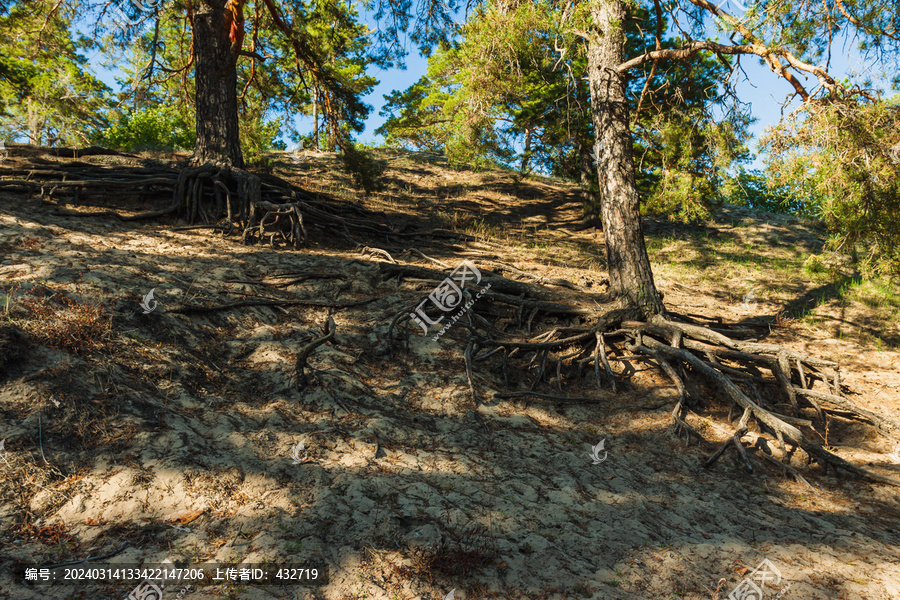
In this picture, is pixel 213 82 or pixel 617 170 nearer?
pixel 617 170

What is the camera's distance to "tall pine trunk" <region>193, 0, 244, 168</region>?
8.62 metres

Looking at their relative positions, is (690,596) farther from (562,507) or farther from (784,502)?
(784,502)

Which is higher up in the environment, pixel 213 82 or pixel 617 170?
pixel 213 82

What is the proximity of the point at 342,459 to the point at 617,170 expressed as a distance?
207 inches

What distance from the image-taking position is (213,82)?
28.6 ft

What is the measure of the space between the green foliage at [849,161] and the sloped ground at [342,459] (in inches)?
89.4

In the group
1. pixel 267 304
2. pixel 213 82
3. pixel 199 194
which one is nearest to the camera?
pixel 267 304

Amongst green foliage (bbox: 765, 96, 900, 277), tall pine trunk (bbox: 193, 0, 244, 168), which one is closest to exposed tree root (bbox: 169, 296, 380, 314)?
tall pine trunk (bbox: 193, 0, 244, 168)

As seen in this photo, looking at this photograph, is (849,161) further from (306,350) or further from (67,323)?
(67,323)

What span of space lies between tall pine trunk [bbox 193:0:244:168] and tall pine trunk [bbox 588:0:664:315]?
665cm

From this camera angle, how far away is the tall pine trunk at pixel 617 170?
6.31m

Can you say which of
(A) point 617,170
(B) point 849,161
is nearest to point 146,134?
(A) point 617,170

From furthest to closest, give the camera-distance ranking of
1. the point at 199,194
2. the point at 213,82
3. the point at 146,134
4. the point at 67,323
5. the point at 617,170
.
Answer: the point at 146,134, the point at 213,82, the point at 199,194, the point at 617,170, the point at 67,323

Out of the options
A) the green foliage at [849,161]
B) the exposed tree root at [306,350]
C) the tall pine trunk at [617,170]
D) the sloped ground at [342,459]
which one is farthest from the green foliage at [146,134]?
the green foliage at [849,161]
